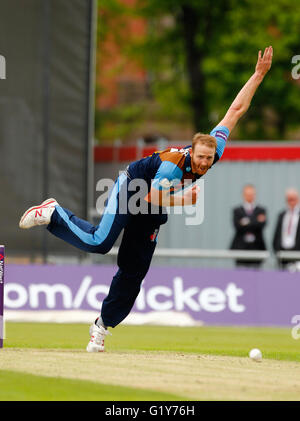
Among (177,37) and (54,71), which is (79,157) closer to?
(54,71)

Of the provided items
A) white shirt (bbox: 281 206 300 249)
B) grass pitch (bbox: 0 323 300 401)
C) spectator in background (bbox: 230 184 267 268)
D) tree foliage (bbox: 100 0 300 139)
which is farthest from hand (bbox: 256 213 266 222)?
tree foliage (bbox: 100 0 300 139)

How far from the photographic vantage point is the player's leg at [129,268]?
10.4 m

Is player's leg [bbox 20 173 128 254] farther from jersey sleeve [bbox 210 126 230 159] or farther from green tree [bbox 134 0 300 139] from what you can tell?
green tree [bbox 134 0 300 139]

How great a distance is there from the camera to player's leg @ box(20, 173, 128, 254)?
33.4 feet

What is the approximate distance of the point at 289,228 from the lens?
18609 mm

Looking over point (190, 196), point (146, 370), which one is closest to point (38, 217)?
point (190, 196)

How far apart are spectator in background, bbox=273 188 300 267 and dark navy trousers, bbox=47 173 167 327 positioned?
328 inches

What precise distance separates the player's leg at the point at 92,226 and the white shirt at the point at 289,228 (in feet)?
28.5

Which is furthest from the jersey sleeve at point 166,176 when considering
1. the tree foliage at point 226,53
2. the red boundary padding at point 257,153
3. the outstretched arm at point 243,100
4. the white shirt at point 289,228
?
the tree foliage at point 226,53

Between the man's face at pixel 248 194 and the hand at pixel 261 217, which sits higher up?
the man's face at pixel 248 194

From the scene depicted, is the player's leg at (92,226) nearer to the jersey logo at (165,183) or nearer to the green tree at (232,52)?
the jersey logo at (165,183)
